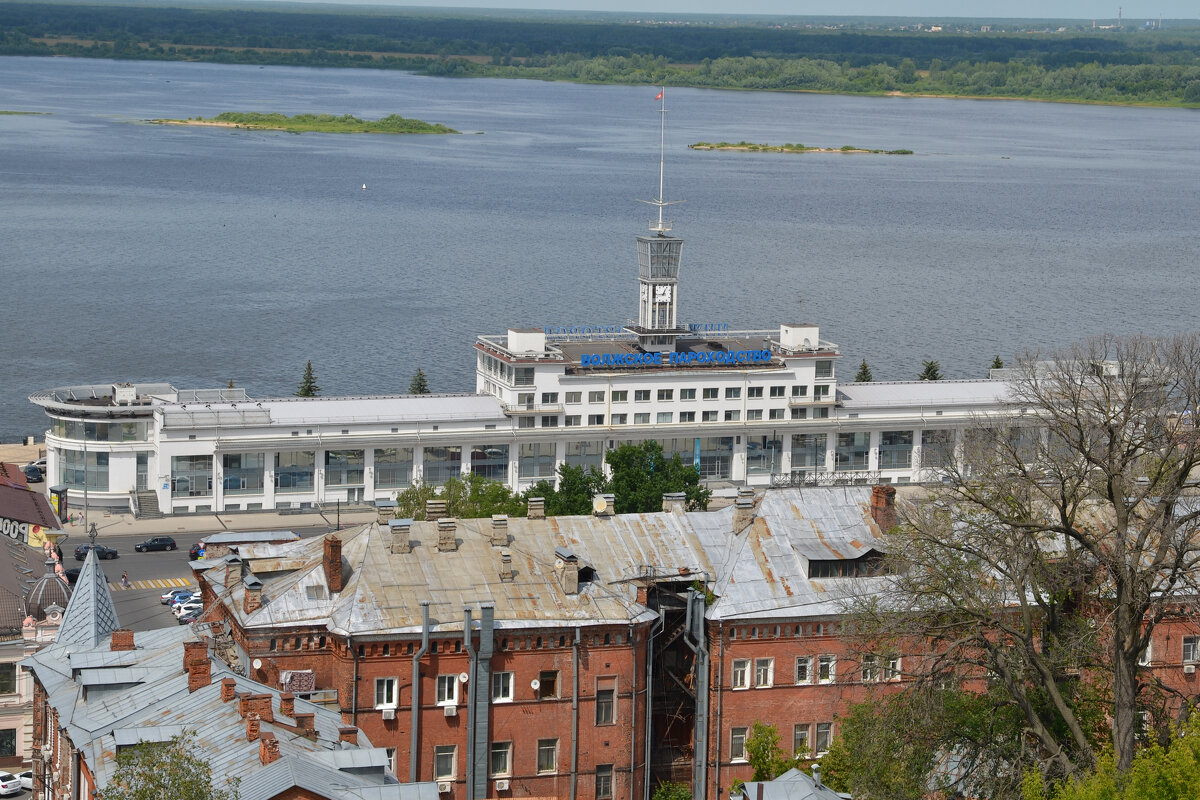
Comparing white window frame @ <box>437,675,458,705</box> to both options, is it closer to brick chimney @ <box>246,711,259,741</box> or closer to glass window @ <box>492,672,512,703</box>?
glass window @ <box>492,672,512,703</box>

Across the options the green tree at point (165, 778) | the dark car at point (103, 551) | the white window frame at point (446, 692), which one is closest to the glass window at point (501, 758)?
the white window frame at point (446, 692)

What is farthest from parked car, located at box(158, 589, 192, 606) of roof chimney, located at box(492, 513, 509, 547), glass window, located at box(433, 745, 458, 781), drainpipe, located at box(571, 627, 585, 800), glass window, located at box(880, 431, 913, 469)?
glass window, located at box(880, 431, 913, 469)

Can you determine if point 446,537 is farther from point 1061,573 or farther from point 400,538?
point 1061,573

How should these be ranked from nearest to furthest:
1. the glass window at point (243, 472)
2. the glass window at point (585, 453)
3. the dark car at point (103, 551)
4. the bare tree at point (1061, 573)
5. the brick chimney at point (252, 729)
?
the brick chimney at point (252, 729) < the bare tree at point (1061, 573) < the dark car at point (103, 551) < the glass window at point (243, 472) < the glass window at point (585, 453)

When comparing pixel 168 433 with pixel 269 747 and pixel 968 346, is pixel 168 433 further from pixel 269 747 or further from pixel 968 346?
pixel 968 346

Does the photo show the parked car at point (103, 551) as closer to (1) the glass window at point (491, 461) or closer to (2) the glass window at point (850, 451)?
(1) the glass window at point (491, 461)

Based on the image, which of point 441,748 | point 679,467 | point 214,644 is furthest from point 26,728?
point 679,467
